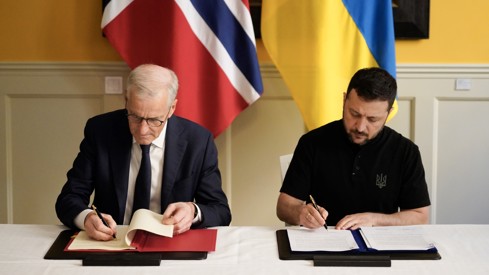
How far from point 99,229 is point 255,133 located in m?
1.85

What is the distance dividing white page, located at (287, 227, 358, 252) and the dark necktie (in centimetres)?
56

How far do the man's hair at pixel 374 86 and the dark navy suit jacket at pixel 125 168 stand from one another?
2.00ft

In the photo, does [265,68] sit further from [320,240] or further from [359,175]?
[320,240]

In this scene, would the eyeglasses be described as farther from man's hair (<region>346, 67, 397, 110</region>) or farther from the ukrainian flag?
the ukrainian flag

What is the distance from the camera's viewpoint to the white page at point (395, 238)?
1854 mm

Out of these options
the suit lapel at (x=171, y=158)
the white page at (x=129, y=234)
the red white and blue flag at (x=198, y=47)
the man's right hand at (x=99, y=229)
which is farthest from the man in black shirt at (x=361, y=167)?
the red white and blue flag at (x=198, y=47)

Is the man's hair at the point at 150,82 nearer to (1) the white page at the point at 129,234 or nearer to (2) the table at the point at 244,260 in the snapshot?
(1) the white page at the point at 129,234

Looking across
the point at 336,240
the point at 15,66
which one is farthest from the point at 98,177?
the point at 15,66

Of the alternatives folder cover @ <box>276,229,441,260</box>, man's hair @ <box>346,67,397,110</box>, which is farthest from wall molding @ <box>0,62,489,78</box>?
folder cover @ <box>276,229,441,260</box>

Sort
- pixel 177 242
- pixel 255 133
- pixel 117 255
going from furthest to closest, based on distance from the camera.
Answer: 1. pixel 255 133
2. pixel 177 242
3. pixel 117 255

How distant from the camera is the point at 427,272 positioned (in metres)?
1.71

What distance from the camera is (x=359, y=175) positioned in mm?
2377

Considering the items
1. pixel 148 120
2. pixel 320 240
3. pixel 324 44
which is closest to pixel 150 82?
pixel 148 120

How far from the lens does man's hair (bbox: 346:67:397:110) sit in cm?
224
